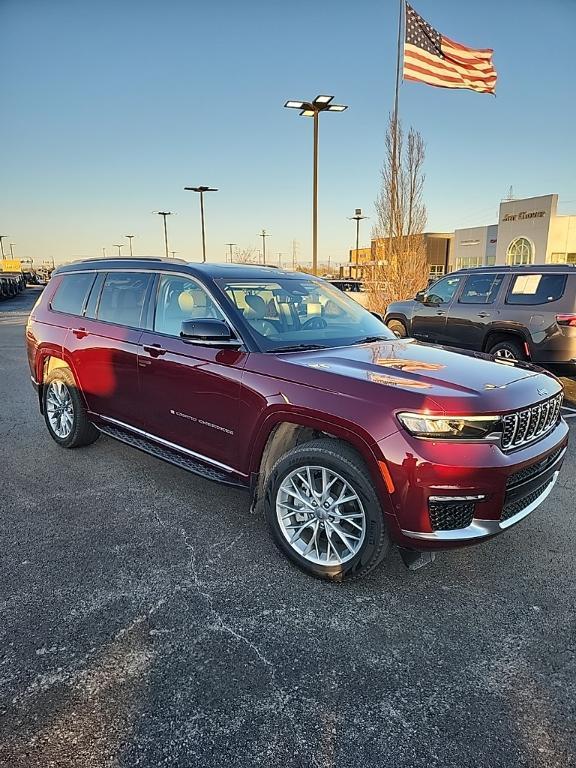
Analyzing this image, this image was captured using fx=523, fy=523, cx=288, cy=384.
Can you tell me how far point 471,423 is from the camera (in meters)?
2.70

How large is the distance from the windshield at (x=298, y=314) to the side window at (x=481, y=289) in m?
4.76

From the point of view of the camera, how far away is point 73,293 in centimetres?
527

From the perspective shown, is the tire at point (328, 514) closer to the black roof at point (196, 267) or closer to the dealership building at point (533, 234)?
the black roof at point (196, 267)

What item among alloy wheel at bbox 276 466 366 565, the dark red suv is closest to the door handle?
the dark red suv

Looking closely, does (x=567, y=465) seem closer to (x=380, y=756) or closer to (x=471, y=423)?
(x=471, y=423)

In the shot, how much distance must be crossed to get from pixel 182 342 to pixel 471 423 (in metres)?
2.16

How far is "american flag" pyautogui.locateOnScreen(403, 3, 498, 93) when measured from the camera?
14578mm

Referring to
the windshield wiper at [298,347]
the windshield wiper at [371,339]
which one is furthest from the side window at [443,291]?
the windshield wiper at [298,347]

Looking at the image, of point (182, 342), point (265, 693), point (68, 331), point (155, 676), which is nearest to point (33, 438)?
point (68, 331)

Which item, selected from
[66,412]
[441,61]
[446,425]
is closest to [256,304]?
[446,425]

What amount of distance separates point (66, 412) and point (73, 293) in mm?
1204

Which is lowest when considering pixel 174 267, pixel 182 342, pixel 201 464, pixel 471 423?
pixel 201 464

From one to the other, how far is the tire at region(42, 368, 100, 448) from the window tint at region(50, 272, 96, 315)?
63 cm

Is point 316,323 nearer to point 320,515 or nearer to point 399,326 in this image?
point 320,515
